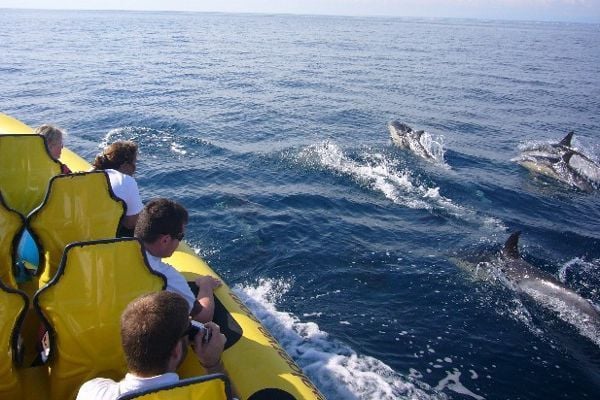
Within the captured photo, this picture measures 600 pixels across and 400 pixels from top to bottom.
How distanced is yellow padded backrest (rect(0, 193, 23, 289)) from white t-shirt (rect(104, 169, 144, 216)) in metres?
1.16

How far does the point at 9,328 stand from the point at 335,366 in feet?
15.3

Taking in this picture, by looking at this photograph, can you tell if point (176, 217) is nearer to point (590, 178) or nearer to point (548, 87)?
point (590, 178)

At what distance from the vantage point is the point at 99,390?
2820 mm

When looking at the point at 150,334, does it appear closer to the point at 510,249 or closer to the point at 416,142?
the point at 510,249

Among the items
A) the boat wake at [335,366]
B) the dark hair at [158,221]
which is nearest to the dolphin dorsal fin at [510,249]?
the boat wake at [335,366]

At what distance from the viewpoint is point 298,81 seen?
105 feet

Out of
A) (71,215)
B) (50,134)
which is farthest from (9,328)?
(50,134)

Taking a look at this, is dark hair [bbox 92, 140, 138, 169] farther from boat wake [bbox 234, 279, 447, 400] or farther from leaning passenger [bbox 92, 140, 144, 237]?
boat wake [bbox 234, 279, 447, 400]

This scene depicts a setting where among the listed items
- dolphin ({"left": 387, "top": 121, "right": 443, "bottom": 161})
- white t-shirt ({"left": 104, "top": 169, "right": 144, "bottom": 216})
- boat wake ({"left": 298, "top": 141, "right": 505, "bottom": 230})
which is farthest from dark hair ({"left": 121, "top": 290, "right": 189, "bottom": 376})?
dolphin ({"left": 387, "top": 121, "right": 443, "bottom": 161})

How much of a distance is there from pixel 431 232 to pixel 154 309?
9.88 m

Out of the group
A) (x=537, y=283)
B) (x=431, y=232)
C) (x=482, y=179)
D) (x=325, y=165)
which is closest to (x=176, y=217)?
(x=537, y=283)

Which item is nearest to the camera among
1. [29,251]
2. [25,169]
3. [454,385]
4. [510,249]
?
[29,251]

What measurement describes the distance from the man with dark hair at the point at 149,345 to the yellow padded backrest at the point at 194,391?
0.20 m

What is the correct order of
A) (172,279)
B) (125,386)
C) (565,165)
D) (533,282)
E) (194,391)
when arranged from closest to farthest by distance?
(194,391), (125,386), (172,279), (533,282), (565,165)
